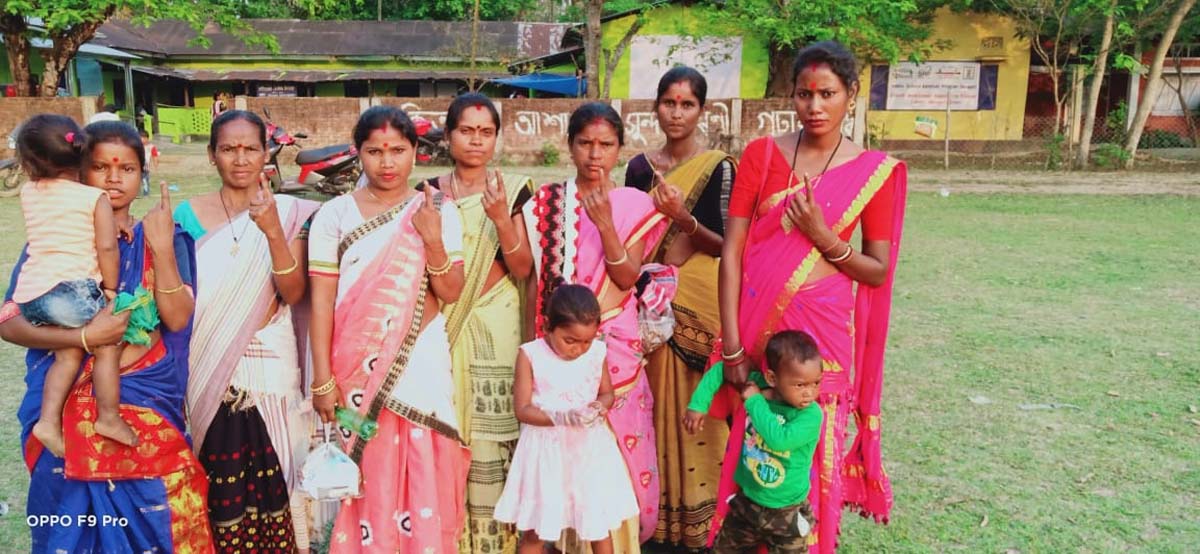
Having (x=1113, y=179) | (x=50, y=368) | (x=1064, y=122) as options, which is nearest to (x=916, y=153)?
(x=1064, y=122)

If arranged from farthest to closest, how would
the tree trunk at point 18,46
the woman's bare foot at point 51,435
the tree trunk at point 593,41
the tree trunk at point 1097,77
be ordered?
the tree trunk at point 593,41
the tree trunk at point 1097,77
the tree trunk at point 18,46
the woman's bare foot at point 51,435

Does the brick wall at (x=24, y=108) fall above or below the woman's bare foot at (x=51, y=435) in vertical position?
above

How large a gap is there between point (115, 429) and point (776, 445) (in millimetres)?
1875

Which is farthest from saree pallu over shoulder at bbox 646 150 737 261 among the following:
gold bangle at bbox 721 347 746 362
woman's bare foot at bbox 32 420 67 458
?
woman's bare foot at bbox 32 420 67 458

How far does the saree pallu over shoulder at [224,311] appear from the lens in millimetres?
2602

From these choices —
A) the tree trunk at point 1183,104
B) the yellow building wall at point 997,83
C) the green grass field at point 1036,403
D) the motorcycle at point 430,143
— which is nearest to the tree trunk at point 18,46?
the motorcycle at point 430,143

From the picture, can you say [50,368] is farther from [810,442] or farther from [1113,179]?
[1113,179]

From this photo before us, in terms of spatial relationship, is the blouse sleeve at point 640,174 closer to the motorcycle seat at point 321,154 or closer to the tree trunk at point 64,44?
the motorcycle seat at point 321,154

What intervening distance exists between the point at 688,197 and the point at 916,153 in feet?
60.4

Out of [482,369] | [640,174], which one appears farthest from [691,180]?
[482,369]

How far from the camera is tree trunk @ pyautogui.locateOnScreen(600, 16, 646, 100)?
1913 centimetres

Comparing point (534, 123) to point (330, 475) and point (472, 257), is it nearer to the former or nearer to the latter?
point (472, 257)

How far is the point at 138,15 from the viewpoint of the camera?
14.3m

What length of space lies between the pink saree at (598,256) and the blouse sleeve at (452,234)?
25 cm
